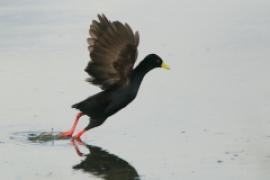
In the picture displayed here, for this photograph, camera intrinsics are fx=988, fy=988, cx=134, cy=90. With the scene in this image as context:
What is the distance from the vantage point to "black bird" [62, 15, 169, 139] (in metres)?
9.28

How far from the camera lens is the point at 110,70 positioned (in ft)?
30.9

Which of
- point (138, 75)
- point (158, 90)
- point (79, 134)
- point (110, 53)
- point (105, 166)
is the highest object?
point (110, 53)

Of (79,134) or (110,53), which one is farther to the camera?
(110,53)

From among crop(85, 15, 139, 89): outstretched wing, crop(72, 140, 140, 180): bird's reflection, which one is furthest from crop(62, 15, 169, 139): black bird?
crop(72, 140, 140, 180): bird's reflection

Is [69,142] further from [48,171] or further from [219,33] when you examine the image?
[219,33]

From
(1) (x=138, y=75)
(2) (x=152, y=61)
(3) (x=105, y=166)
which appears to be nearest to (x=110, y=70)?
(1) (x=138, y=75)

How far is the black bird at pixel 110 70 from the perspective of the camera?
30.5ft

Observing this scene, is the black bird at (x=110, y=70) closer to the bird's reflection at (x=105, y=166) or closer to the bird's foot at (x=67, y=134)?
the bird's foot at (x=67, y=134)

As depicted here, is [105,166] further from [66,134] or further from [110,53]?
[110,53]

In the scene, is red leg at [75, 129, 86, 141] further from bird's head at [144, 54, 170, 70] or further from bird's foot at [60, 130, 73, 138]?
bird's head at [144, 54, 170, 70]

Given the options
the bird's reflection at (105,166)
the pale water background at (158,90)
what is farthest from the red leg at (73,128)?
the bird's reflection at (105,166)

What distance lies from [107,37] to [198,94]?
153 cm

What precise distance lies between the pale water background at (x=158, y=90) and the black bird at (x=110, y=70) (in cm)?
22

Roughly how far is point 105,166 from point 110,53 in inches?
65.2
